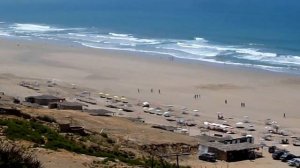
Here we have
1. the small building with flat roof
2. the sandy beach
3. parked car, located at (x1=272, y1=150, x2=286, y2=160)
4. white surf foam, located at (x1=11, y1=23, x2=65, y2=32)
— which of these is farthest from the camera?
white surf foam, located at (x1=11, y1=23, x2=65, y2=32)

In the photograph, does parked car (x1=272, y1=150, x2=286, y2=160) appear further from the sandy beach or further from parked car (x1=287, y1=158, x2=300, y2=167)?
the sandy beach

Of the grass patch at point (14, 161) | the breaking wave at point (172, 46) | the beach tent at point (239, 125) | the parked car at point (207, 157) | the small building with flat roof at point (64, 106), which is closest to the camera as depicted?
the grass patch at point (14, 161)

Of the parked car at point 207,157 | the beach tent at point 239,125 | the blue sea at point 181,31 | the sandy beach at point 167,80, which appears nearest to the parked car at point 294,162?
the sandy beach at point 167,80

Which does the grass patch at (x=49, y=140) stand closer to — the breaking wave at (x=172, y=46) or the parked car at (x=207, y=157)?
the parked car at (x=207, y=157)

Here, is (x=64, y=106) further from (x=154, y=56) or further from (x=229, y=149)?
(x=154, y=56)

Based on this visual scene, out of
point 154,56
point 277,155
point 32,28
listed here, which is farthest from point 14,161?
point 32,28

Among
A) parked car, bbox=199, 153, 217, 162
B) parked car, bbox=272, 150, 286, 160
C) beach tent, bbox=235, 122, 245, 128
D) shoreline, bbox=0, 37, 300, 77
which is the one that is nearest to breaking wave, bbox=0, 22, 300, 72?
shoreline, bbox=0, 37, 300, 77

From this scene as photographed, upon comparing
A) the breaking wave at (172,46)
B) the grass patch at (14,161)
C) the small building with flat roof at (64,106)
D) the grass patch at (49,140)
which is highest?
the breaking wave at (172,46)

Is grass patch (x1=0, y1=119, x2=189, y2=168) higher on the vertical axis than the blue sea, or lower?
lower
